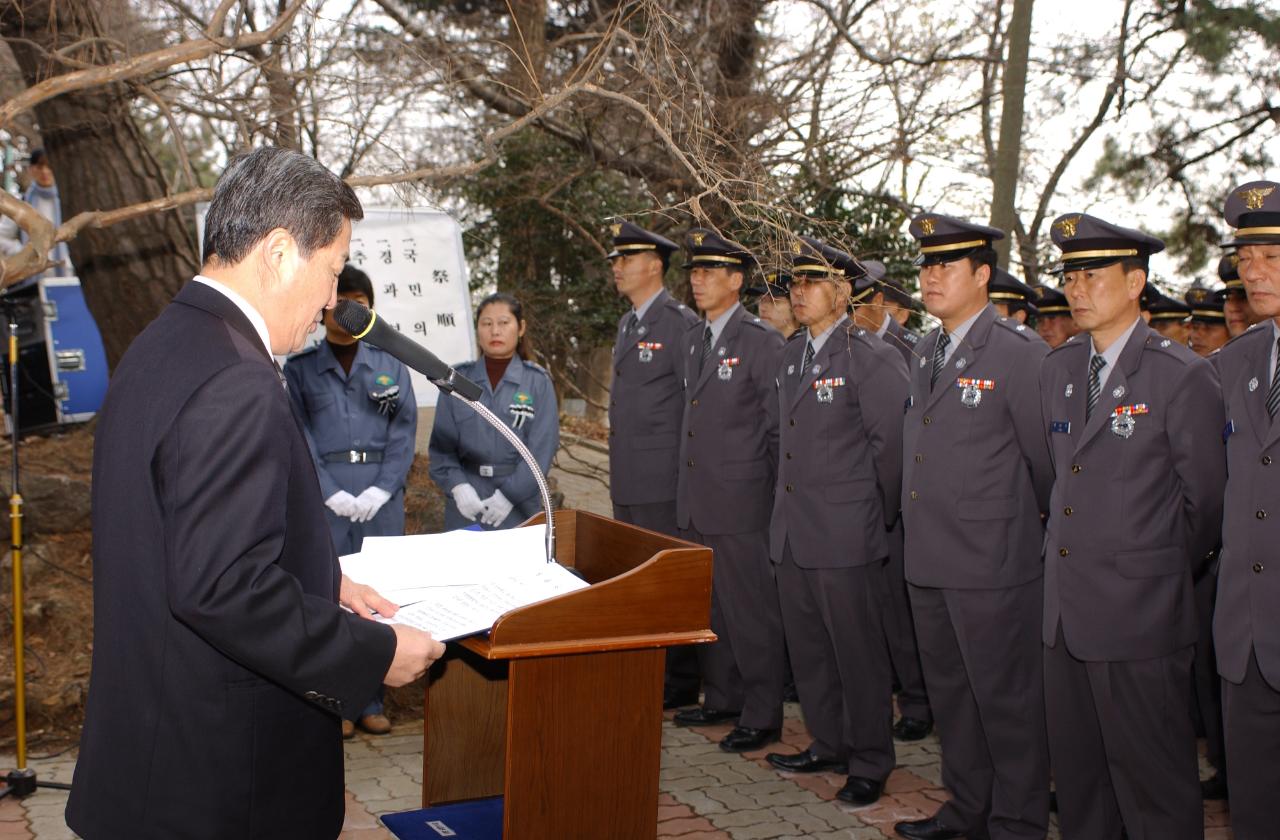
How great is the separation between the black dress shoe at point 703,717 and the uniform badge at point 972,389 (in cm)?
226

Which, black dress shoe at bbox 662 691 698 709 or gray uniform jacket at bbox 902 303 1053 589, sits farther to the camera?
black dress shoe at bbox 662 691 698 709

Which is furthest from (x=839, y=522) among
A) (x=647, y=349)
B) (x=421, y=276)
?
(x=421, y=276)

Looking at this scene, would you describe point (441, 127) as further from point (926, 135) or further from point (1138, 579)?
point (1138, 579)

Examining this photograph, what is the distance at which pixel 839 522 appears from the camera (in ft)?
15.7

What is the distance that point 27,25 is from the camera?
6.58 m

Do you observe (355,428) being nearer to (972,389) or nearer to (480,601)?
(972,389)

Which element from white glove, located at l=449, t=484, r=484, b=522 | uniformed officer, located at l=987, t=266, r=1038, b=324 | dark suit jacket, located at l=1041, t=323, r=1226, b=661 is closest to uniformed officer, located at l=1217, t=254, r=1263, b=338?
uniformed officer, located at l=987, t=266, r=1038, b=324

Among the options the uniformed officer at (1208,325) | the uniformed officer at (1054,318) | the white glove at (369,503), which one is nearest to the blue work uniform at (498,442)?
the white glove at (369,503)

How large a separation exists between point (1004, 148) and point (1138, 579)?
13.7 feet

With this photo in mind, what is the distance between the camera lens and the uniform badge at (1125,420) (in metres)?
3.62

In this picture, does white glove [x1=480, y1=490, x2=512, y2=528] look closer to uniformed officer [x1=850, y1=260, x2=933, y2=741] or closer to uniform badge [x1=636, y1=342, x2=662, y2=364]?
uniform badge [x1=636, y1=342, x2=662, y2=364]

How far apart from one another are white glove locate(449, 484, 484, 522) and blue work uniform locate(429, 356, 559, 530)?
43 millimetres

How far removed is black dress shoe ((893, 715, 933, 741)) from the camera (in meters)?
5.59

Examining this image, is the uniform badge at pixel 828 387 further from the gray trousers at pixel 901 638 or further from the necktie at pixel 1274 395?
the necktie at pixel 1274 395
